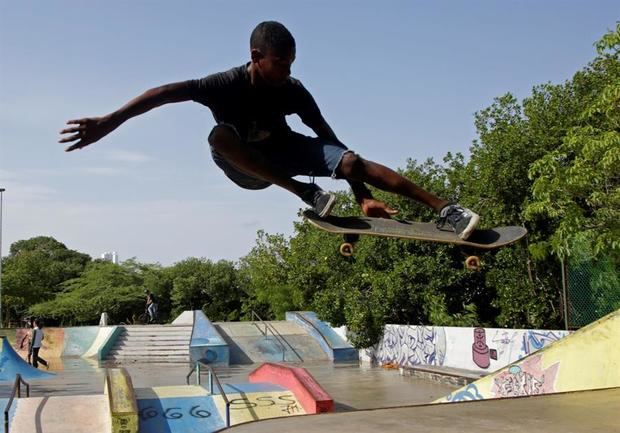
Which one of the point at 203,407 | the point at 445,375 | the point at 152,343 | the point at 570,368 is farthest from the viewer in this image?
the point at 152,343

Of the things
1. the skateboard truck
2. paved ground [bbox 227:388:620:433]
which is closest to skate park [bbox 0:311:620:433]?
paved ground [bbox 227:388:620:433]

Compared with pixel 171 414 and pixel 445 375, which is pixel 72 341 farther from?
pixel 171 414

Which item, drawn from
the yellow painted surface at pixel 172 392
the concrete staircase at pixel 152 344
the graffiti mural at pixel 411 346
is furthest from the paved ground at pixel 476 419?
the concrete staircase at pixel 152 344

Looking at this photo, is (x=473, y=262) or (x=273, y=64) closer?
(x=273, y=64)

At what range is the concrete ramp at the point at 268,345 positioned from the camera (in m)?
24.8

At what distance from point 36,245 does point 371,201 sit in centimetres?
7001

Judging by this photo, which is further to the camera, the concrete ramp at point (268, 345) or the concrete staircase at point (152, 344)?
the concrete staircase at point (152, 344)

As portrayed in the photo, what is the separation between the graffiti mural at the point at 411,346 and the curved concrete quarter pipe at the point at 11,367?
35.4 ft

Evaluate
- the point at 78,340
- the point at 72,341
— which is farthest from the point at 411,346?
the point at 72,341

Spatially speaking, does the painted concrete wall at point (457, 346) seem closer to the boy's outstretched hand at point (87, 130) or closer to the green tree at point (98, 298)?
the boy's outstretched hand at point (87, 130)

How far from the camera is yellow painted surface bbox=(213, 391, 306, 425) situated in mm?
10891

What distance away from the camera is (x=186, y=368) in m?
22.4

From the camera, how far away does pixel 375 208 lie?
15.2 ft

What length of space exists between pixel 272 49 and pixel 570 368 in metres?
5.74
